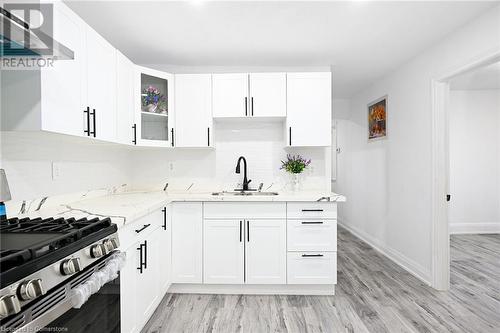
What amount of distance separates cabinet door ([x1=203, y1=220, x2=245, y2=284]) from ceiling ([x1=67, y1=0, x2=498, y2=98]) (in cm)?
177

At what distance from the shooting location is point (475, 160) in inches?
186

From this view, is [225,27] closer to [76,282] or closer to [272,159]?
[272,159]

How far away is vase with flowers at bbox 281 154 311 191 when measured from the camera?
2.94 metres

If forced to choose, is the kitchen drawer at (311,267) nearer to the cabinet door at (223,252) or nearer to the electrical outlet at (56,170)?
the cabinet door at (223,252)

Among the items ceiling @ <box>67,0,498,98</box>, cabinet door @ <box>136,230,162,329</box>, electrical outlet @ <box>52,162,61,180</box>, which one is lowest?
cabinet door @ <box>136,230,162,329</box>

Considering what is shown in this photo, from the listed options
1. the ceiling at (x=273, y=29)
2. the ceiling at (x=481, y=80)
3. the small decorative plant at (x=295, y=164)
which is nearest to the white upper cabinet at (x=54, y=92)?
the ceiling at (x=273, y=29)

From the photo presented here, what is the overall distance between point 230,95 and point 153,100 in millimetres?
795

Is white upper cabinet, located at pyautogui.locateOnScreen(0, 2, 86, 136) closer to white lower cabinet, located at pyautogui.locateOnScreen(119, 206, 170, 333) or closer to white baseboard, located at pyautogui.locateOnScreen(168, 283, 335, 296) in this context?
white lower cabinet, located at pyautogui.locateOnScreen(119, 206, 170, 333)

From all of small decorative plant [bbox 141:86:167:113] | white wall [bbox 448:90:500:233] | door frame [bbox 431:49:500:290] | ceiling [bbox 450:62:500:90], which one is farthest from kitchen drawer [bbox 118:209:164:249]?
white wall [bbox 448:90:500:233]

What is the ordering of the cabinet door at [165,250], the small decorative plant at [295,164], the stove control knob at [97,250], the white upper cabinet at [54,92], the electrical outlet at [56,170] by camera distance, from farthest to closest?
1. the small decorative plant at [295,164]
2. the cabinet door at [165,250]
3. the electrical outlet at [56,170]
4. the white upper cabinet at [54,92]
5. the stove control knob at [97,250]

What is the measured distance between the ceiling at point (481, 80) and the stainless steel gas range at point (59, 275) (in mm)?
4577

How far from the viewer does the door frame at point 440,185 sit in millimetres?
2639

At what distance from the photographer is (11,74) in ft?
4.42

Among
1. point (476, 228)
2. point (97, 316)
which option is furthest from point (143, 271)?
point (476, 228)
